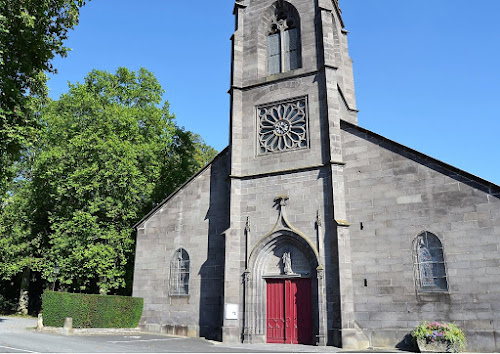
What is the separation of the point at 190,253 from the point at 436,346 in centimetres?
1108

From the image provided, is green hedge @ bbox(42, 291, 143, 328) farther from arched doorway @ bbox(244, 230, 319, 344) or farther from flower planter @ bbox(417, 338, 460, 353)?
flower planter @ bbox(417, 338, 460, 353)

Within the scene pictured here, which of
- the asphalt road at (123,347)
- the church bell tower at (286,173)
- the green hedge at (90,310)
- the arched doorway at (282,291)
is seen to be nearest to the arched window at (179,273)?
the green hedge at (90,310)

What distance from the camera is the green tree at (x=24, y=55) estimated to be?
13.9 meters

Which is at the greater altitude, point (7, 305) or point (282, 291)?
point (282, 291)

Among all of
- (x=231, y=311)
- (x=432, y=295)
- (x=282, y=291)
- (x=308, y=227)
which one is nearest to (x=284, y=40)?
(x=308, y=227)

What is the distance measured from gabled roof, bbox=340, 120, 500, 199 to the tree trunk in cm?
3083

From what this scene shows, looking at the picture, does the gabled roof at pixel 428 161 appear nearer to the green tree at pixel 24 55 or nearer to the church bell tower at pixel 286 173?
the church bell tower at pixel 286 173

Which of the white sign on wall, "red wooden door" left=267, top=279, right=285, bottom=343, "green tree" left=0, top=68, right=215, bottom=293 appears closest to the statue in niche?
"red wooden door" left=267, top=279, right=285, bottom=343

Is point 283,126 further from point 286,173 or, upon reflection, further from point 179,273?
point 179,273

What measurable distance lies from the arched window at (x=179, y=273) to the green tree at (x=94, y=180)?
195 inches

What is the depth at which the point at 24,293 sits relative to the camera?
36500 mm

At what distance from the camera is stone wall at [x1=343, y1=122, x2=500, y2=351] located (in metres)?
14.0

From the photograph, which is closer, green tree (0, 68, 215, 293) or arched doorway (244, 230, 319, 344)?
arched doorway (244, 230, 319, 344)

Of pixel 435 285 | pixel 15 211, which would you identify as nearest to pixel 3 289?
pixel 15 211
